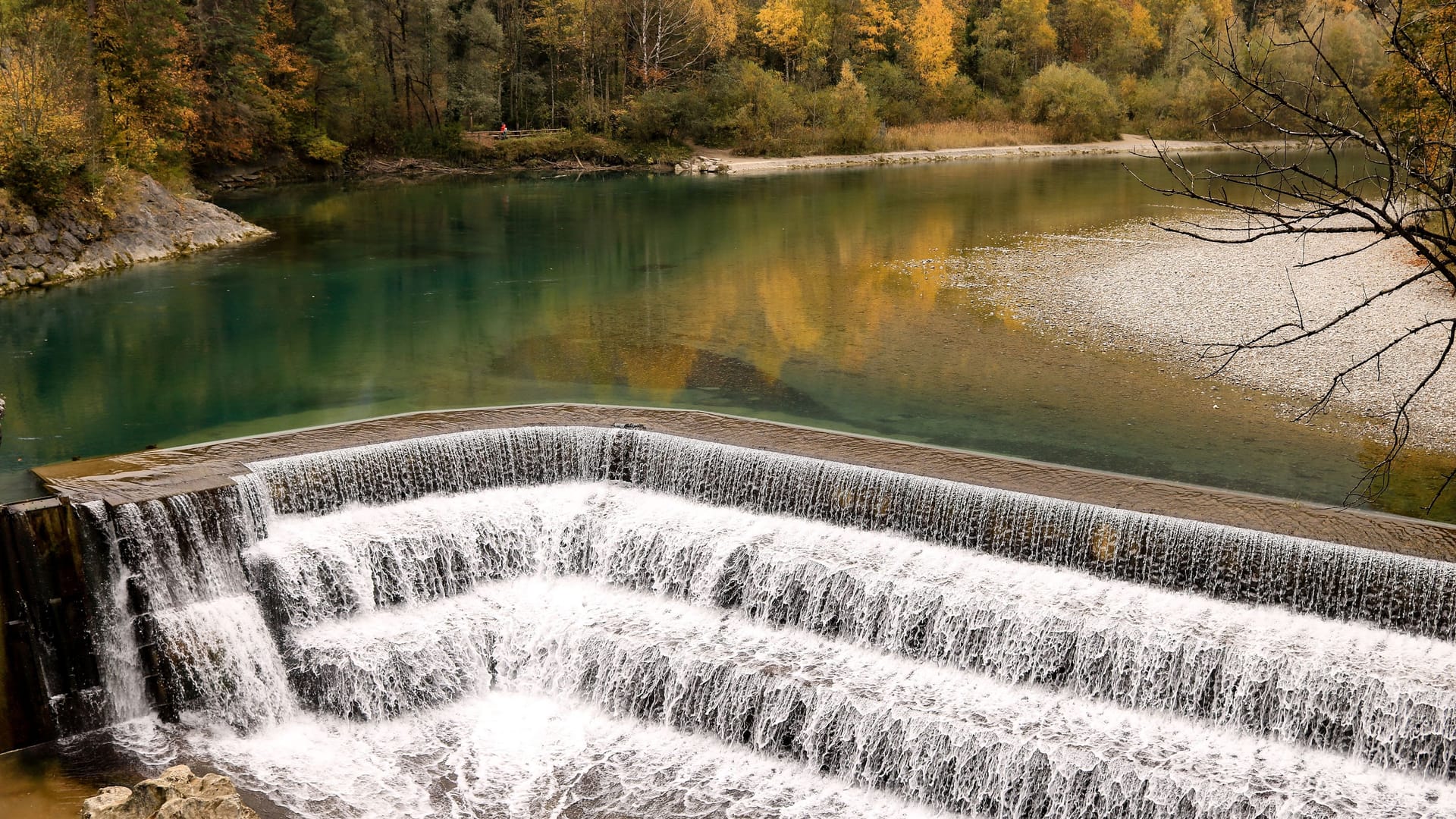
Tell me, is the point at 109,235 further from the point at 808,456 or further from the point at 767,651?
the point at 767,651

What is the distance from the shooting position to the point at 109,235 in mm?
19688

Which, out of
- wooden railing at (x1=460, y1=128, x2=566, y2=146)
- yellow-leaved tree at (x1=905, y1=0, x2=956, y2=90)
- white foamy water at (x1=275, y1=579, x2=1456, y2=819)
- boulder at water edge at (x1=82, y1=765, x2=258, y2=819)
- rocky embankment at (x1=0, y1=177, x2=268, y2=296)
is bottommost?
white foamy water at (x1=275, y1=579, x2=1456, y2=819)

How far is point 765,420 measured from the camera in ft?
36.2

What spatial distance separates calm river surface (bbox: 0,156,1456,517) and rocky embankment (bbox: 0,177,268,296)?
0.59 m

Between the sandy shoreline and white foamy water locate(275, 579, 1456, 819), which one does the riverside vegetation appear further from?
white foamy water locate(275, 579, 1456, 819)

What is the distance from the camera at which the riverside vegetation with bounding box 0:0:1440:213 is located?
838 inches

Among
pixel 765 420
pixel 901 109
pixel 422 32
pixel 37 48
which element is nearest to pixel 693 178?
pixel 422 32

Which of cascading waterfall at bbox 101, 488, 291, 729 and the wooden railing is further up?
the wooden railing

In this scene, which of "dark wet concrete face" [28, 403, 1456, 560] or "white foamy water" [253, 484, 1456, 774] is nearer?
"white foamy water" [253, 484, 1456, 774]

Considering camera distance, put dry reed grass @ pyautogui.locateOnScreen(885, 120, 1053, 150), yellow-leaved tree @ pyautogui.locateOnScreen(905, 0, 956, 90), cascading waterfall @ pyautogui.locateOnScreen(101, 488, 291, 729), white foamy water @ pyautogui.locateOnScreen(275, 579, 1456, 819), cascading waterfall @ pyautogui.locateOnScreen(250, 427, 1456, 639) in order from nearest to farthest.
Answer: white foamy water @ pyautogui.locateOnScreen(275, 579, 1456, 819) → cascading waterfall @ pyautogui.locateOnScreen(250, 427, 1456, 639) → cascading waterfall @ pyautogui.locateOnScreen(101, 488, 291, 729) → dry reed grass @ pyautogui.locateOnScreen(885, 120, 1053, 150) → yellow-leaved tree @ pyautogui.locateOnScreen(905, 0, 956, 90)

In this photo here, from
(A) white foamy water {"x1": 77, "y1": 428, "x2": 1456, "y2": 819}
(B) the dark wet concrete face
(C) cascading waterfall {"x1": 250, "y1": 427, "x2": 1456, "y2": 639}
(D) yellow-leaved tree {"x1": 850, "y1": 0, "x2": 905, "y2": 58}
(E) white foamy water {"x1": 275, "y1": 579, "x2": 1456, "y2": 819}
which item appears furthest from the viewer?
(D) yellow-leaved tree {"x1": 850, "y1": 0, "x2": 905, "y2": 58}

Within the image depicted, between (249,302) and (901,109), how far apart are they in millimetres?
35163

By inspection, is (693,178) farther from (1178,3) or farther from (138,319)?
(1178,3)

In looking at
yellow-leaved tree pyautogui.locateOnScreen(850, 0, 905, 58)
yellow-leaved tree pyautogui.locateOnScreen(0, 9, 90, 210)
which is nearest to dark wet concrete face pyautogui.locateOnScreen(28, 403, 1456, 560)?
yellow-leaved tree pyautogui.locateOnScreen(0, 9, 90, 210)
